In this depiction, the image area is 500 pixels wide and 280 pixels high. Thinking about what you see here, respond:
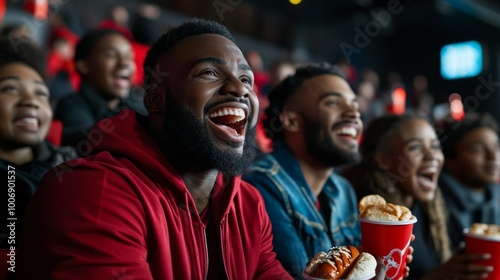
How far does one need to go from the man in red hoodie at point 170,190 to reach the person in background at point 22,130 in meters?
0.41

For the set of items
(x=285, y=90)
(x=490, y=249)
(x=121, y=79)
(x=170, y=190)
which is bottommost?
(x=490, y=249)

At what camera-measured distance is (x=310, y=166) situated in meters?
1.60

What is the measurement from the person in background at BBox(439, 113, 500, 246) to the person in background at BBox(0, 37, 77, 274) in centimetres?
183

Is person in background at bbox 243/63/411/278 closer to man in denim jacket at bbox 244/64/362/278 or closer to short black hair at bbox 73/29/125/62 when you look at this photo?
man in denim jacket at bbox 244/64/362/278

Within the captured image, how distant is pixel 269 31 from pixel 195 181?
21.6ft

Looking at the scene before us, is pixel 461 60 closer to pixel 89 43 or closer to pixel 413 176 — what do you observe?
pixel 413 176

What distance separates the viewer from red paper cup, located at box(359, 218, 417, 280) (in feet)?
3.42

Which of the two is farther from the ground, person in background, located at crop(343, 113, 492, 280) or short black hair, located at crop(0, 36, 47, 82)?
short black hair, located at crop(0, 36, 47, 82)

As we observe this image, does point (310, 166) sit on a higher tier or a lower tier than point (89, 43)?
lower

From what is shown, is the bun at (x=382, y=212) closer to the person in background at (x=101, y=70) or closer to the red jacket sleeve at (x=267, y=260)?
the red jacket sleeve at (x=267, y=260)

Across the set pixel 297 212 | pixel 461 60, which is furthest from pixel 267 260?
pixel 461 60

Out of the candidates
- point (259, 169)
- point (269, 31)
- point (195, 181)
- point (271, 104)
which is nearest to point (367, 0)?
point (269, 31)

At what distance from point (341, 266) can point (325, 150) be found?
0.70 meters

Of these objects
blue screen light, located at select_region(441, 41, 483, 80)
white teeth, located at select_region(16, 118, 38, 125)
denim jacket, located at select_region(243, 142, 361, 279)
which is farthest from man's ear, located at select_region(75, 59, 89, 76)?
blue screen light, located at select_region(441, 41, 483, 80)
